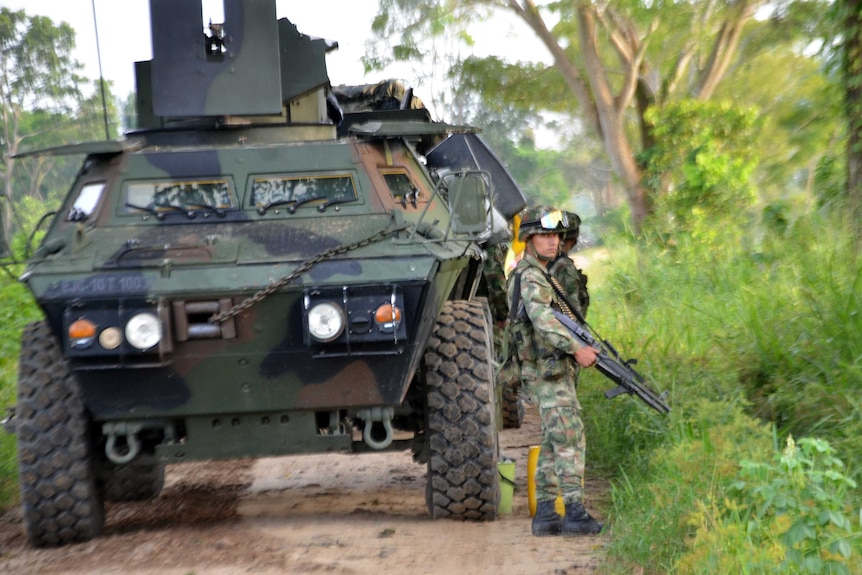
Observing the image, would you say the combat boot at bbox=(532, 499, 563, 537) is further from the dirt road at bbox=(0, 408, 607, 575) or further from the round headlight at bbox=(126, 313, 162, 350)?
the round headlight at bbox=(126, 313, 162, 350)

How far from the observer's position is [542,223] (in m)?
5.55

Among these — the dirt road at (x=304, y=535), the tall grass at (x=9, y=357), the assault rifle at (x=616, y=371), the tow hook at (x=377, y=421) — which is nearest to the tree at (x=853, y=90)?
the assault rifle at (x=616, y=371)

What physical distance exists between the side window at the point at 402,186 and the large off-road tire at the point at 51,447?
5.67 ft

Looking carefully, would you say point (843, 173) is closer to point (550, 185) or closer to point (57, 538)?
point (57, 538)

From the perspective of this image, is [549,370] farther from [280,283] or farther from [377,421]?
[280,283]

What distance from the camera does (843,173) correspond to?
26.6 feet

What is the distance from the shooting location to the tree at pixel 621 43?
1556 cm

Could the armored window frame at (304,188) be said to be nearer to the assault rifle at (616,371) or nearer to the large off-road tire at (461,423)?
the large off-road tire at (461,423)

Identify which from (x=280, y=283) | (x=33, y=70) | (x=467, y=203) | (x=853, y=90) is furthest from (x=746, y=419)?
(x=33, y=70)

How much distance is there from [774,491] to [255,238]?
256 centimetres

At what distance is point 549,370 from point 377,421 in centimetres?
79

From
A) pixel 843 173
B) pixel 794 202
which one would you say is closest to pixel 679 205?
pixel 794 202

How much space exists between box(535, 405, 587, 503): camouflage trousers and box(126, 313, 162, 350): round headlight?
1.68 metres

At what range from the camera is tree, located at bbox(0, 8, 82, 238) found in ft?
64.4
